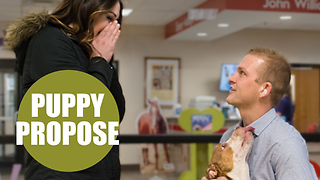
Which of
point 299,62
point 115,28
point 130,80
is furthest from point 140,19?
point 115,28

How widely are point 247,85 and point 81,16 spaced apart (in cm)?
57

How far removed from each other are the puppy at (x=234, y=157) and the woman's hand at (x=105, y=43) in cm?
45

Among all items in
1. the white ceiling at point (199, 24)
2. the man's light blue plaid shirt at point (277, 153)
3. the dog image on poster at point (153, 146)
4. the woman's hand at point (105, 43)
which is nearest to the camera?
the man's light blue plaid shirt at point (277, 153)

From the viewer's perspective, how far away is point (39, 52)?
1271 millimetres

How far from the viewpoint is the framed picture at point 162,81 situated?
14.0 feet

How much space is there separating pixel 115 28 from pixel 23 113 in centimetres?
39

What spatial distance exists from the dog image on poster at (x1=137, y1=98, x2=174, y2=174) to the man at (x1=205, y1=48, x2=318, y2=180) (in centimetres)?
261

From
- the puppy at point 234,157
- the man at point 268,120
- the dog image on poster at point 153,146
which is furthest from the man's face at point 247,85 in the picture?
Result: the dog image on poster at point 153,146

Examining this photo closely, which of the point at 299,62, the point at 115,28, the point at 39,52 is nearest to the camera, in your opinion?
the point at 39,52

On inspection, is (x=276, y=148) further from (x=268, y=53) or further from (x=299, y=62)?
(x=299, y=62)

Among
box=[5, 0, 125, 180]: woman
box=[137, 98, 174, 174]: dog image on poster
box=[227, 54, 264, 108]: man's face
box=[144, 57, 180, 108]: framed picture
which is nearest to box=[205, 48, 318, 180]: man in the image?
box=[227, 54, 264, 108]: man's face

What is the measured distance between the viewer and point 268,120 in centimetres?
141

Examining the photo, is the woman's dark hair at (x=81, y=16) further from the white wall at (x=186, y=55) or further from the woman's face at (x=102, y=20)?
the white wall at (x=186, y=55)

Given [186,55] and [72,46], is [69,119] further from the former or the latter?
[186,55]
